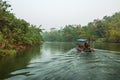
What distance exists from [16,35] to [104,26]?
6636 cm

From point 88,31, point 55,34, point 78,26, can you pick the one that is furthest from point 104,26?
point 55,34

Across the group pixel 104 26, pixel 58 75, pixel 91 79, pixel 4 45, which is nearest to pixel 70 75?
pixel 58 75

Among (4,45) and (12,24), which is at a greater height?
(12,24)

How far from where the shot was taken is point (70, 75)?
37.8ft

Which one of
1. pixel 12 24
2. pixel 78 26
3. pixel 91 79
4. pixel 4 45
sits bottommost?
pixel 91 79

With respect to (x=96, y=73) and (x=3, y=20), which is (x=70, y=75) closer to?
(x=96, y=73)

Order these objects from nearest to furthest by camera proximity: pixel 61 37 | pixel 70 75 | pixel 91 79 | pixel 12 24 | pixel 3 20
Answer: pixel 91 79 → pixel 70 75 → pixel 3 20 → pixel 12 24 → pixel 61 37

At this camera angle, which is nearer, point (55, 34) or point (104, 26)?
point (104, 26)

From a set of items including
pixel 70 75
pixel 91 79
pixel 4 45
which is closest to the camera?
pixel 91 79

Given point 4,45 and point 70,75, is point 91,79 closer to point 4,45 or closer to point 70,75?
point 70,75

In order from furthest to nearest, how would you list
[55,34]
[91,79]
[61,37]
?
[55,34] < [61,37] < [91,79]

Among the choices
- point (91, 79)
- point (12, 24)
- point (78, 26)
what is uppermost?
point (78, 26)

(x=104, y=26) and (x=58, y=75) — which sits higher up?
(x=104, y=26)

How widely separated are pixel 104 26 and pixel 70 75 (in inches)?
3387
